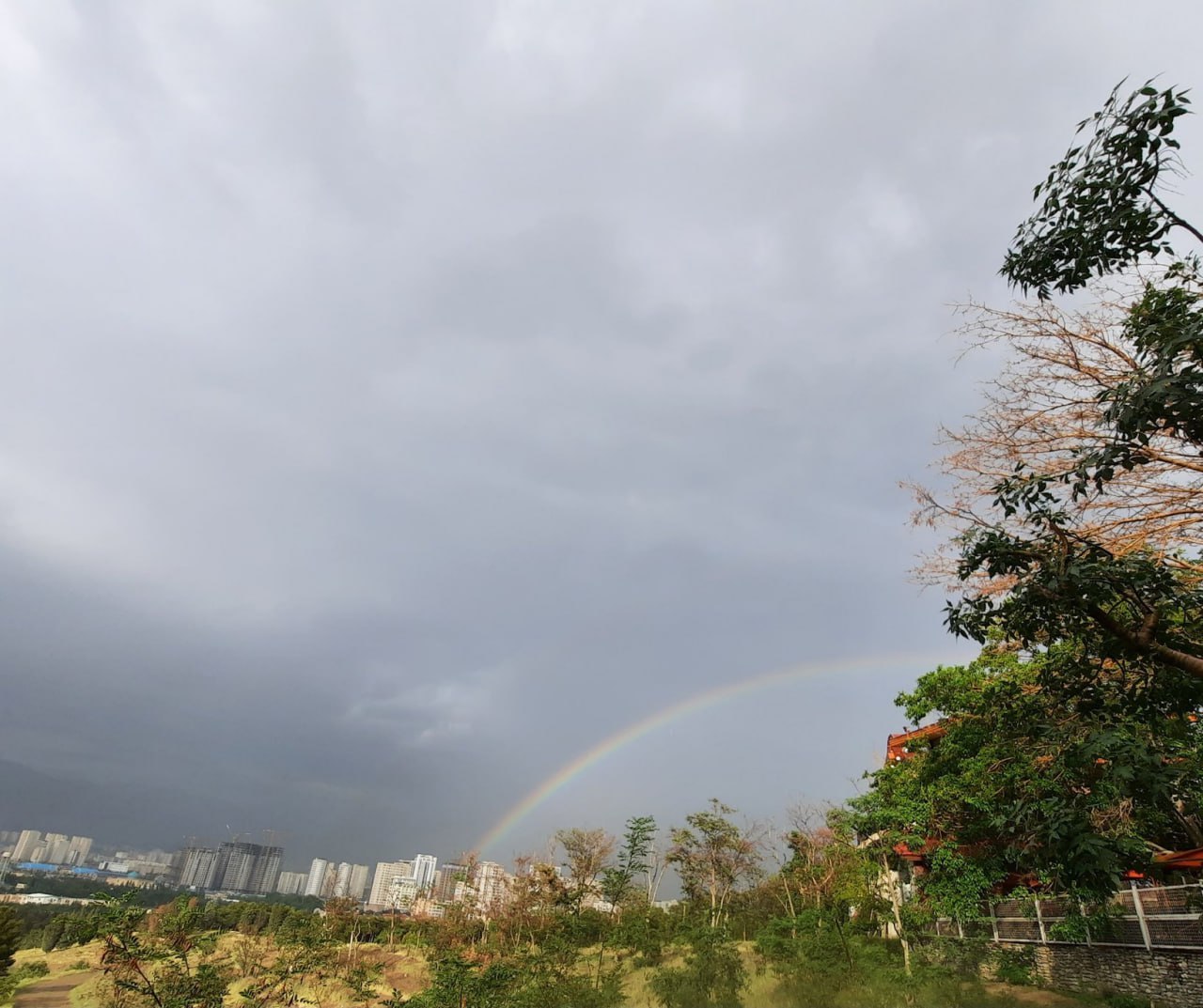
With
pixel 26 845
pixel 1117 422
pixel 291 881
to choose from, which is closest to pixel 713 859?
pixel 1117 422

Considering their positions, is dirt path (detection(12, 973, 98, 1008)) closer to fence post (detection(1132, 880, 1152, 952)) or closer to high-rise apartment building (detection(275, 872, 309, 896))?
fence post (detection(1132, 880, 1152, 952))

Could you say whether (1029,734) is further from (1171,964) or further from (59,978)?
(59,978)

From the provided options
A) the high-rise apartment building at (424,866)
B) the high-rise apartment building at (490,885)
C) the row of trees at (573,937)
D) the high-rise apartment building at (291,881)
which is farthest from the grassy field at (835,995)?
the high-rise apartment building at (291,881)

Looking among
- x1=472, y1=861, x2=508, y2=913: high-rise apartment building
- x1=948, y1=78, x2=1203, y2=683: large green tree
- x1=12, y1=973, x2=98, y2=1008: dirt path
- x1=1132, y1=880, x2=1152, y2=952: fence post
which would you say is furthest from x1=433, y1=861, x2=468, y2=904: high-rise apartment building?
x1=948, y1=78, x2=1203, y2=683: large green tree

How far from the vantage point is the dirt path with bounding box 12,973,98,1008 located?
1686 centimetres

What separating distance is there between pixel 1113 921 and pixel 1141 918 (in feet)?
2.84

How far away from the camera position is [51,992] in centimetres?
1903

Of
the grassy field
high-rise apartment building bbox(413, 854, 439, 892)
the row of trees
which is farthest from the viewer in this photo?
high-rise apartment building bbox(413, 854, 439, 892)

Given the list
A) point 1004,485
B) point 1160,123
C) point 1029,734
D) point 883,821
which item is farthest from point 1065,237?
point 883,821

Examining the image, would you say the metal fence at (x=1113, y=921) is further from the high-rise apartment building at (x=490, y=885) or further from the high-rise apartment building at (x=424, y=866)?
the high-rise apartment building at (x=424, y=866)

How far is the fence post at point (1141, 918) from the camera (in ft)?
37.7

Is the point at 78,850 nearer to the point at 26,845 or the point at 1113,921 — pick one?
the point at 26,845

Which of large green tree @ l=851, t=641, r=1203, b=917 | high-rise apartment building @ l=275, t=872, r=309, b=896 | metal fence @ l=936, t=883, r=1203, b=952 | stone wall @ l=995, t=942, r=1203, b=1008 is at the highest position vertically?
large green tree @ l=851, t=641, r=1203, b=917

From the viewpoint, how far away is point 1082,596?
14.4ft
